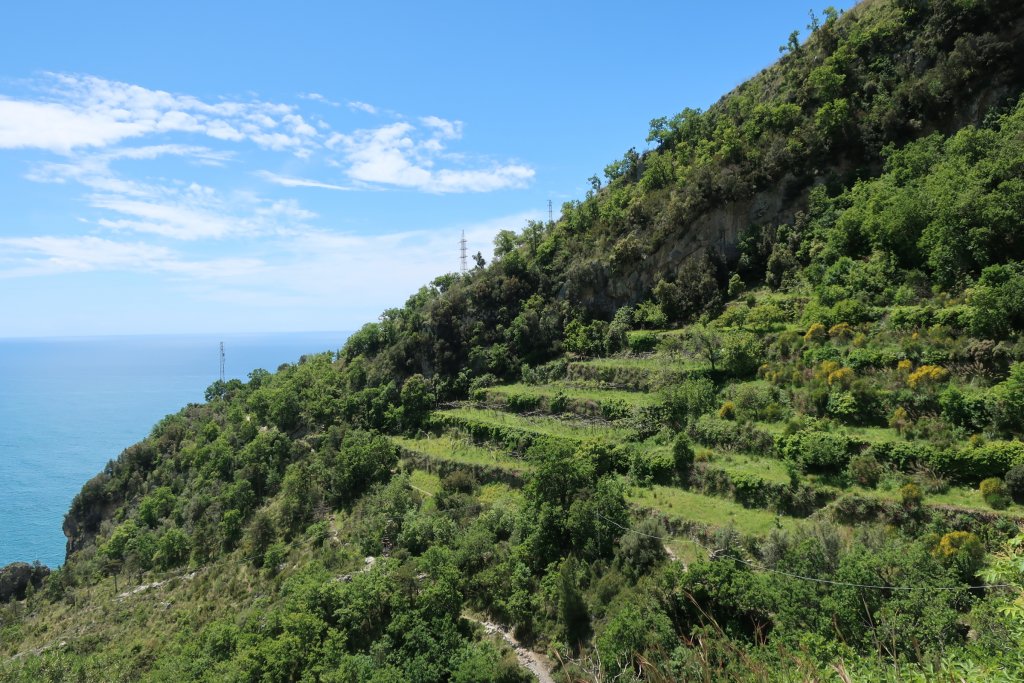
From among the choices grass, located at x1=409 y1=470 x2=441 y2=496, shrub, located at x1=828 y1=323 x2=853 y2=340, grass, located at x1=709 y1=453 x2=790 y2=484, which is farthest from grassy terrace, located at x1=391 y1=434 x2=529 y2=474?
shrub, located at x1=828 y1=323 x2=853 y2=340

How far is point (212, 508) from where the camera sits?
43.8 meters

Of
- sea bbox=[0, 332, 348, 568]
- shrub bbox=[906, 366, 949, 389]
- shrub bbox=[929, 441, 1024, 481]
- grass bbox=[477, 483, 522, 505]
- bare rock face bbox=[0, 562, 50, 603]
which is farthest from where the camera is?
sea bbox=[0, 332, 348, 568]

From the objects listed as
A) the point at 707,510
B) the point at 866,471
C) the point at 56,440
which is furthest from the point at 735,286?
the point at 56,440

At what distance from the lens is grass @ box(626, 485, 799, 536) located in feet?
67.4

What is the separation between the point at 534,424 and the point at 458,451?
5.50 meters

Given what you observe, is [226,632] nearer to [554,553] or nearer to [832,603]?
[554,553]

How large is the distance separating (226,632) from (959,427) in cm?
3215

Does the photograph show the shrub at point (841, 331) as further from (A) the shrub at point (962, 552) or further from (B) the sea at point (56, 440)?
(B) the sea at point (56, 440)

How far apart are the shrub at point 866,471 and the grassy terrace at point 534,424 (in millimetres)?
10387

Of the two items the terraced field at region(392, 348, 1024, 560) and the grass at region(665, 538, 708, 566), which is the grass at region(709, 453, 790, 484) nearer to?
the terraced field at region(392, 348, 1024, 560)

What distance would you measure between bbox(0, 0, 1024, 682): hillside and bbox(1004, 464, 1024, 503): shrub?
0.06 meters

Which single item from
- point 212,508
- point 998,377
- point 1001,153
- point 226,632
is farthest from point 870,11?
point 212,508

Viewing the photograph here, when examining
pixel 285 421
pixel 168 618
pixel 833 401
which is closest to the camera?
pixel 833 401

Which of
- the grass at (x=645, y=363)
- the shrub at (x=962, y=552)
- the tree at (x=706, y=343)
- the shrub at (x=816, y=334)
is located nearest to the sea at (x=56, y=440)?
the grass at (x=645, y=363)
